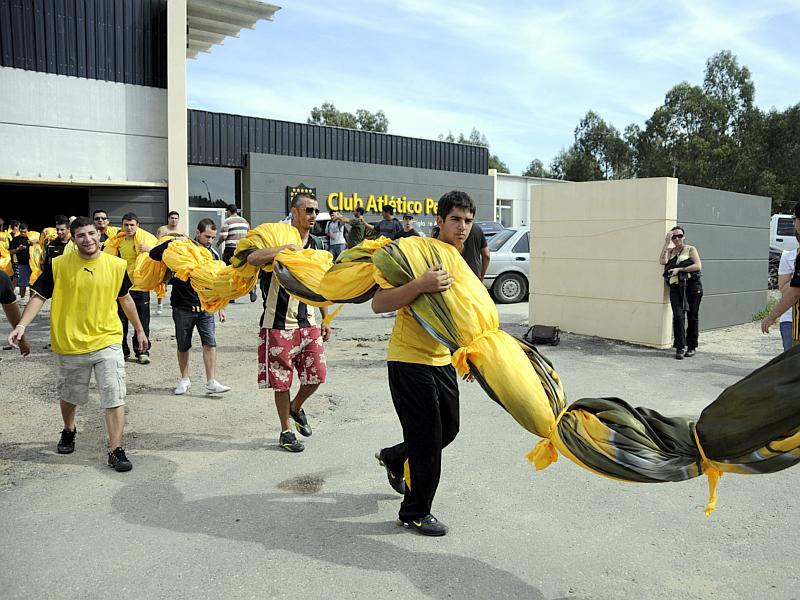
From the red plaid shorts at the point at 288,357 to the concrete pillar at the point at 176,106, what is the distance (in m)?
17.6

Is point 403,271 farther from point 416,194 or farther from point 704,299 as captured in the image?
point 416,194

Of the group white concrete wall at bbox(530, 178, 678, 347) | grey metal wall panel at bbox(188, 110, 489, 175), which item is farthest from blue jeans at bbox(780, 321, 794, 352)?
grey metal wall panel at bbox(188, 110, 489, 175)

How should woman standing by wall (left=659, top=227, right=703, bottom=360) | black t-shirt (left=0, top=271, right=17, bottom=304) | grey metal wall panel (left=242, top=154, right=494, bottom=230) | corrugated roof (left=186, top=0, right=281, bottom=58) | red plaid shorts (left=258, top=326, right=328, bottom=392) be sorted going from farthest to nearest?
grey metal wall panel (left=242, top=154, right=494, bottom=230) < corrugated roof (left=186, top=0, right=281, bottom=58) < woman standing by wall (left=659, top=227, right=703, bottom=360) < red plaid shorts (left=258, top=326, right=328, bottom=392) < black t-shirt (left=0, top=271, right=17, bottom=304)

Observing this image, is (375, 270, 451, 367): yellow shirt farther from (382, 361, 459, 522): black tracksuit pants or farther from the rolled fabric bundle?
the rolled fabric bundle

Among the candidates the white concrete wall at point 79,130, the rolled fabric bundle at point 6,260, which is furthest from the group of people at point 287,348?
the white concrete wall at point 79,130

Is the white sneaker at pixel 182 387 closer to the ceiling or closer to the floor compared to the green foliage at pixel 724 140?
closer to the floor

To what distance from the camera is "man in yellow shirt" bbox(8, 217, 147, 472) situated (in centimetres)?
506

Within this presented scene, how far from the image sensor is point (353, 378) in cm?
807

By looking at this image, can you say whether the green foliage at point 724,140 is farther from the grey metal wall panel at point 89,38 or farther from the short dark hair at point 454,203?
the short dark hair at point 454,203

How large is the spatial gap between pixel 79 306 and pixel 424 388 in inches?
112

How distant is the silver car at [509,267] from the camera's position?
49.0 feet

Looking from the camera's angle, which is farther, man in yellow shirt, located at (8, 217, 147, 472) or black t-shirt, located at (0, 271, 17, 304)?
man in yellow shirt, located at (8, 217, 147, 472)

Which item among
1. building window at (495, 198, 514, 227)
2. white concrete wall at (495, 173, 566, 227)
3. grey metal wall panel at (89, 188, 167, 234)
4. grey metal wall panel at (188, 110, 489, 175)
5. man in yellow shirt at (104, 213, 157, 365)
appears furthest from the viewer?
building window at (495, 198, 514, 227)

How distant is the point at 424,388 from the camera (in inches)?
151
